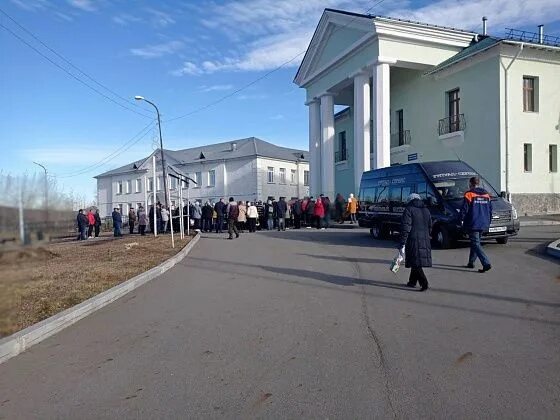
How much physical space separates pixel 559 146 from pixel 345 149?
17.7 meters

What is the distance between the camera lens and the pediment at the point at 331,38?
30.8 metres

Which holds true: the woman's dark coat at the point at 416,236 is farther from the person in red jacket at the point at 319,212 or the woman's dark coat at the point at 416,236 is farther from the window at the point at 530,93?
the window at the point at 530,93

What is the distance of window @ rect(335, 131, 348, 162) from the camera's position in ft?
134

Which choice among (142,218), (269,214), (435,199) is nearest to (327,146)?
(269,214)

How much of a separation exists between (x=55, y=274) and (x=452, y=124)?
24082mm

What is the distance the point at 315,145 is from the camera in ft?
126

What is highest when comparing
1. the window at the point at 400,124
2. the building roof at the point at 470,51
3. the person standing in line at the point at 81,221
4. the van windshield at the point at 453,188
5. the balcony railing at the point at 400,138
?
the building roof at the point at 470,51

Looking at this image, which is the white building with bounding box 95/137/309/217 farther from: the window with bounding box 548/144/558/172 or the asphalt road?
the asphalt road

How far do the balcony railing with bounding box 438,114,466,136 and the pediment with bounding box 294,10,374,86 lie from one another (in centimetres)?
668

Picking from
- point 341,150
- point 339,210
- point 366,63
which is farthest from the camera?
point 341,150

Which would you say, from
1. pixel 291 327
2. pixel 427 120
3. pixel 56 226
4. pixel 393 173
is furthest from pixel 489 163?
pixel 56 226

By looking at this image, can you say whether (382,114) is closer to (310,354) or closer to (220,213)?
(220,213)

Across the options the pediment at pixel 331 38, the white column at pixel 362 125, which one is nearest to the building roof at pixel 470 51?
the white column at pixel 362 125

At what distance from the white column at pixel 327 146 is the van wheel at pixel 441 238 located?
2199 cm
